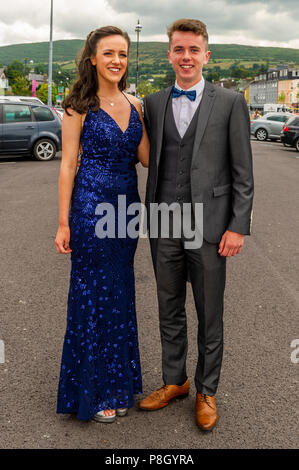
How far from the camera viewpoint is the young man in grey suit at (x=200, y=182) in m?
2.79

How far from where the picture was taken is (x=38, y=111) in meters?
16.9

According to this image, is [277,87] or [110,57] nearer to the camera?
[110,57]

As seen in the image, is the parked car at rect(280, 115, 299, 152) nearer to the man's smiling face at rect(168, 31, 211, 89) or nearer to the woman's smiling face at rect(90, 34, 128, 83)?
the man's smiling face at rect(168, 31, 211, 89)

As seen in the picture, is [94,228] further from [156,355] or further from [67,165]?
[156,355]

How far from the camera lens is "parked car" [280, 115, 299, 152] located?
2497 centimetres

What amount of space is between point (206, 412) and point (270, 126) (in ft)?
105

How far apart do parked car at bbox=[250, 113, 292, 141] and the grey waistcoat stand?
102 feet

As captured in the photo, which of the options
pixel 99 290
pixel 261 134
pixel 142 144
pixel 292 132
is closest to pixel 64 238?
pixel 99 290

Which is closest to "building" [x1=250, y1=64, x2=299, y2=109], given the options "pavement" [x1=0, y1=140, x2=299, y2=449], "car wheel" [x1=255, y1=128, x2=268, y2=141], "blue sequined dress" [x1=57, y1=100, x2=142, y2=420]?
"car wheel" [x1=255, y1=128, x2=268, y2=141]

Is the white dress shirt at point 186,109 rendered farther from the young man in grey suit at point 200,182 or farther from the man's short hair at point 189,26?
the man's short hair at point 189,26

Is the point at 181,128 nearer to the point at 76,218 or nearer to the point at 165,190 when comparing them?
the point at 165,190

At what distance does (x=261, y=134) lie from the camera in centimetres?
3425

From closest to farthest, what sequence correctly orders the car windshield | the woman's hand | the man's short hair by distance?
1. the man's short hair
2. the woman's hand
3. the car windshield

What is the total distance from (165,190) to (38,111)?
14.8 meters
